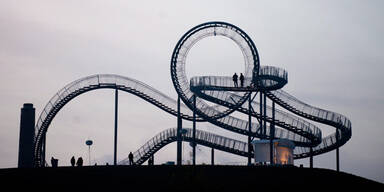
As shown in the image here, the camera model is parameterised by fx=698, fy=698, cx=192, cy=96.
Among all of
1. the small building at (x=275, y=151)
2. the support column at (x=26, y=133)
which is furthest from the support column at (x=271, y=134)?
the support column at (x=26, y=133)

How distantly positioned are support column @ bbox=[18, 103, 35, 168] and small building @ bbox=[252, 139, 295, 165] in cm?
2097

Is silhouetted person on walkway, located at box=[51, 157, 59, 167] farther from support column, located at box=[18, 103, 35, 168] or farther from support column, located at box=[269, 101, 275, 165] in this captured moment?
support column, located at box=[269, 101, 275, 165]

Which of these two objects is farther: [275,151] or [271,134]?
[271,134]

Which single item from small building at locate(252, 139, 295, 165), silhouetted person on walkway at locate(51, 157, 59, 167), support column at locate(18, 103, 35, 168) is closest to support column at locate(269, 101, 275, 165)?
small building at locate(252, 139, 295, 165)

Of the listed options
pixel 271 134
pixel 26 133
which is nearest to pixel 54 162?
pixel 26 133

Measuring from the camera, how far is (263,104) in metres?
60.8

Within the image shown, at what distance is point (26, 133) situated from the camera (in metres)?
62.8

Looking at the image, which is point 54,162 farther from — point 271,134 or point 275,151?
point 271,134

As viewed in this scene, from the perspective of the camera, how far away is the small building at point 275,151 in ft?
176

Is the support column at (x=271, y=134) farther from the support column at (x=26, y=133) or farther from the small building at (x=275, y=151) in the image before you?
the support column at (x=26, y=133)

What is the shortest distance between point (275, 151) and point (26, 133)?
23.1 meters

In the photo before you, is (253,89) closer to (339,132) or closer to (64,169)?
(339,132)

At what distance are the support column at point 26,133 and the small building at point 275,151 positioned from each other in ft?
68.8

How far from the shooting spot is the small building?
176 feet
